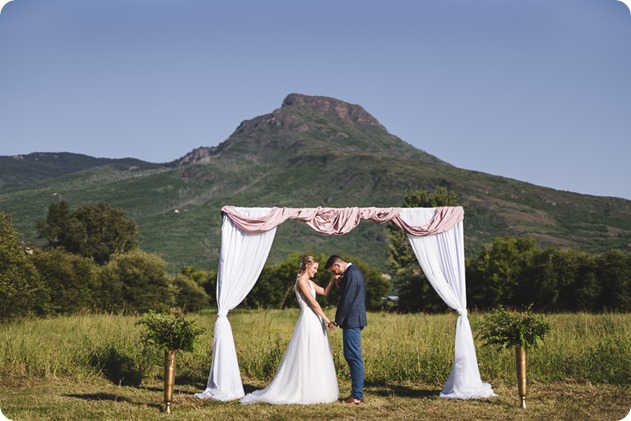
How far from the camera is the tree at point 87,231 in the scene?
4503 cm

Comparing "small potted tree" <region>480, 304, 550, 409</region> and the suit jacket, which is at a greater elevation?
the suit jacket

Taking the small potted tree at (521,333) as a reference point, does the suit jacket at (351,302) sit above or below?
above

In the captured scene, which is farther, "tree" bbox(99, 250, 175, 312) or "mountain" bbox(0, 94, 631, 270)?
"mountain" bbox(0, 94, 631, 270)

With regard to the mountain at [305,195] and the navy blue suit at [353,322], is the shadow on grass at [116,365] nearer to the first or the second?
the navy blue suit at [353,322]

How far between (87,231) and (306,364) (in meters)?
39.5

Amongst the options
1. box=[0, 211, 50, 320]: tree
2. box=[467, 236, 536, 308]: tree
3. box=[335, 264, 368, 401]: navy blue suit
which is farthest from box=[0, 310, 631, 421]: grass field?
box=[467, 236, 536, 308]: tree

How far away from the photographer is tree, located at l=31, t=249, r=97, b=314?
23719 mm

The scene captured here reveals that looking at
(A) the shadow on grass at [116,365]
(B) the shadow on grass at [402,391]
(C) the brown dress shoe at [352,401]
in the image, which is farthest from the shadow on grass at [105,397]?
(B) the shadow on grass at [402,391]

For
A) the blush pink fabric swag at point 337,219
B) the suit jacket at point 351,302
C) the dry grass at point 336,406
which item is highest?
the blush pink fabric swag at point 337,219

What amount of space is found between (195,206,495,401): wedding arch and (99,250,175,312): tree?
16729 millimetres

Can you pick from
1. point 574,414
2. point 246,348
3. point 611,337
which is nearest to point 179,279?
point 246,348

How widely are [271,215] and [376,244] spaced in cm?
7843

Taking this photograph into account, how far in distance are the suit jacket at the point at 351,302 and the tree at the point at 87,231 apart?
121ft

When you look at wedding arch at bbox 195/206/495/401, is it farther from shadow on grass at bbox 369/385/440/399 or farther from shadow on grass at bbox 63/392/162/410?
shadow on grass at bbox 63/392/162/410
